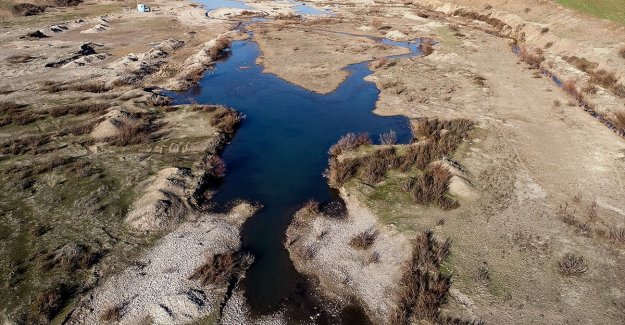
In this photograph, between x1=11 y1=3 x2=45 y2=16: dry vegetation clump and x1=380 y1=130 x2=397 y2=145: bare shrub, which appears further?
x1=11 y1=3 x2=45 y2=16: dry vegetation clump

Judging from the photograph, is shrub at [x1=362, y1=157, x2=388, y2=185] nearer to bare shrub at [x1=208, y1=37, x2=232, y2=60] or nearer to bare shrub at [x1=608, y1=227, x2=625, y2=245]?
bare shrub at [x1=608, y1=227, x2=625, y2=245]

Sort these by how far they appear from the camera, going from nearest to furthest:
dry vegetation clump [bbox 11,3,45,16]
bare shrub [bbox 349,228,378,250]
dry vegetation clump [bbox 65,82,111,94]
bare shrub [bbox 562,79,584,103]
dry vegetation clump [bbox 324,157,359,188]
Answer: bare shrub [bbox 349,228,378,250], dry vegetation clump [bbox 324,157,359,188], bare shrub [bbox 562,79,584,103], dry vegetation clump [bbox 65,82,111,94], dry vegetation clump [bbox 11,3,45,16]

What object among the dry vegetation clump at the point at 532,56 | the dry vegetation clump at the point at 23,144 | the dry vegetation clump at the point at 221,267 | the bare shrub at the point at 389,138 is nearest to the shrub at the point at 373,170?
the bare shrub at the point at 389,138

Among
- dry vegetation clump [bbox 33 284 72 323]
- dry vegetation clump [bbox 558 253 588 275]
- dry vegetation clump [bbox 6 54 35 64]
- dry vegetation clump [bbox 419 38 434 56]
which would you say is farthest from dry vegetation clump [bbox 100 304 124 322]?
dry vegetation clump [bbox 419 38 434 56]

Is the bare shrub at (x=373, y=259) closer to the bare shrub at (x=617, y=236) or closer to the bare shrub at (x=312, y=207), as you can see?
the bare shrub at (x=312, y=207)

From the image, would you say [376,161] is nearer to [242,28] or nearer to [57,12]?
[242,28]

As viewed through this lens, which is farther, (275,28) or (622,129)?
(275,28)

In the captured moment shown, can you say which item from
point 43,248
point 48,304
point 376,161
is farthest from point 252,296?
point 376,161
